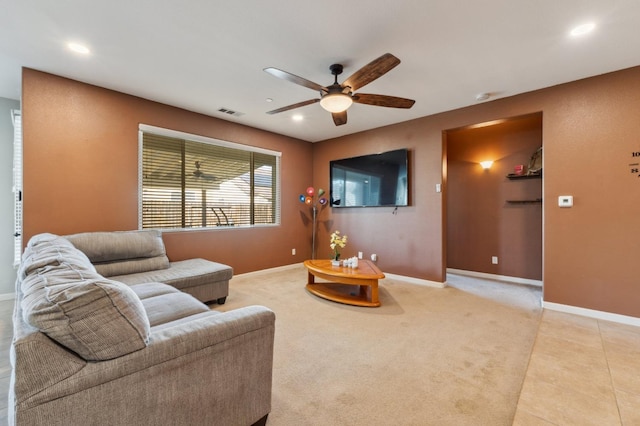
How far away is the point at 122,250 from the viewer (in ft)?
10.1

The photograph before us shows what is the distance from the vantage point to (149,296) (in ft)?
7.41

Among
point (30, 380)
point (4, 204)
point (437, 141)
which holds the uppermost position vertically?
point (437, 141)

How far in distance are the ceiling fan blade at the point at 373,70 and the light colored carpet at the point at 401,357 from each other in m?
2.30

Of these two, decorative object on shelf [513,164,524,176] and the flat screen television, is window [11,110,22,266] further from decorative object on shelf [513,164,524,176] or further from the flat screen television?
decorative object on shelf [513,164,524,176]

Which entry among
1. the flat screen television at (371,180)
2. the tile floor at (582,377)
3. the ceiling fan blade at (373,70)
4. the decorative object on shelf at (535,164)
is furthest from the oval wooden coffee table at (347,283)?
the decorative object on shelf at (535,164)

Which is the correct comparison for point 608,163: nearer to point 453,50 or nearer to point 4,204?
point 453,50

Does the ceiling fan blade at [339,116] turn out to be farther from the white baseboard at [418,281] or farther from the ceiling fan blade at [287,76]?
the white baseboard at [418,281]

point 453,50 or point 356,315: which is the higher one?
point 453,50

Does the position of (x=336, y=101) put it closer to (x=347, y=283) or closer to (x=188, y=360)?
(x=347, y=283)

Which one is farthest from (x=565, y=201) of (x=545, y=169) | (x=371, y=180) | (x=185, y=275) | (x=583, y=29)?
(x=185, y=275)

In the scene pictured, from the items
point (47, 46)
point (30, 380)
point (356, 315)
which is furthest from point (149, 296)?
point (47, 46)

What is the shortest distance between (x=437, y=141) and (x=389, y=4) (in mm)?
2624

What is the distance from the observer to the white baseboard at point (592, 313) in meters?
2.83

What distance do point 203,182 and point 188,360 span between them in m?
3.54
